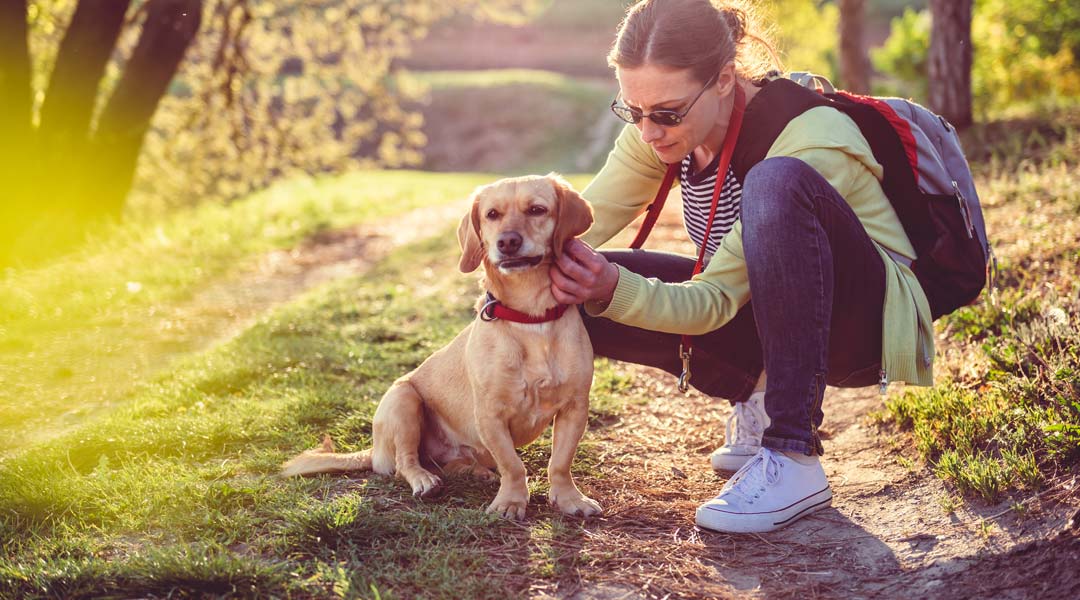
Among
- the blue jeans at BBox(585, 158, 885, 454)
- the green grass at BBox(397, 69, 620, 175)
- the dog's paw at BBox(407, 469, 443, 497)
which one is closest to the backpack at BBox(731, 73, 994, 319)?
the blue jeans at BBox(585, 158, 885, 454)

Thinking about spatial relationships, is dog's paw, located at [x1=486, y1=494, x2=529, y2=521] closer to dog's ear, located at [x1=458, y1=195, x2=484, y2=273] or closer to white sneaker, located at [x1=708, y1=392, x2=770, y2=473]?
dog's ear, located at [x1=458, y1=195, x2=484, y2=273]

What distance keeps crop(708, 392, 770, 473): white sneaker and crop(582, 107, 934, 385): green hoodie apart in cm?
61

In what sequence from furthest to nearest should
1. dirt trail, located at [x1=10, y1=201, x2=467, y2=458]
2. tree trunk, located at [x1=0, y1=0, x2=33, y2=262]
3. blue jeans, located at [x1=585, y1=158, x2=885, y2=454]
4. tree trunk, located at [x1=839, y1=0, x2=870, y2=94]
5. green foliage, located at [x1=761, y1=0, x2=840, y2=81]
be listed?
green foliage, located at [x1=761, y1=0, x2=840, y2=81]
tree trunk, located at [x1=839, y1=0, x2=870, y2=94]
tree trunk, located at [x1=0, y1=0, x2=33, y2=262]
dirt trail, located at [x1=10, y1=201, x2=467, y2=458]
blue jeans, located at [x1=585, y1=158, x2=885, y2=454]

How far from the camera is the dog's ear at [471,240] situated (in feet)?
10.4

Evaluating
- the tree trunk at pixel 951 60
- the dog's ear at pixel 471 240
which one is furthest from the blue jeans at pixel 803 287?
the tree trunk at pixel 951 60

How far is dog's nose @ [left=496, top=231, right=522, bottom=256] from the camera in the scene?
9.67 ft

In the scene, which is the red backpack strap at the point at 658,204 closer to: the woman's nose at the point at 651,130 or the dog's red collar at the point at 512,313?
the woman's nose at the point at 651,130

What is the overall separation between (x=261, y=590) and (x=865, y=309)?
207 centimetres

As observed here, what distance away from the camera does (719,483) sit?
3402 millimetres

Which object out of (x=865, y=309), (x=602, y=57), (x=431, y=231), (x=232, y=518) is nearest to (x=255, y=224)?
(x=431, y=231)

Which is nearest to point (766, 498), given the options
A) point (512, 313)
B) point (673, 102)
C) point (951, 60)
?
Answer: point (512, 313)

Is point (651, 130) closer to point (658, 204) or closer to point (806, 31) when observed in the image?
point (658, 204)

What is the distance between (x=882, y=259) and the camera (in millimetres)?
2949

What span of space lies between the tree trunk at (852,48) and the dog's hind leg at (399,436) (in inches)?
386
